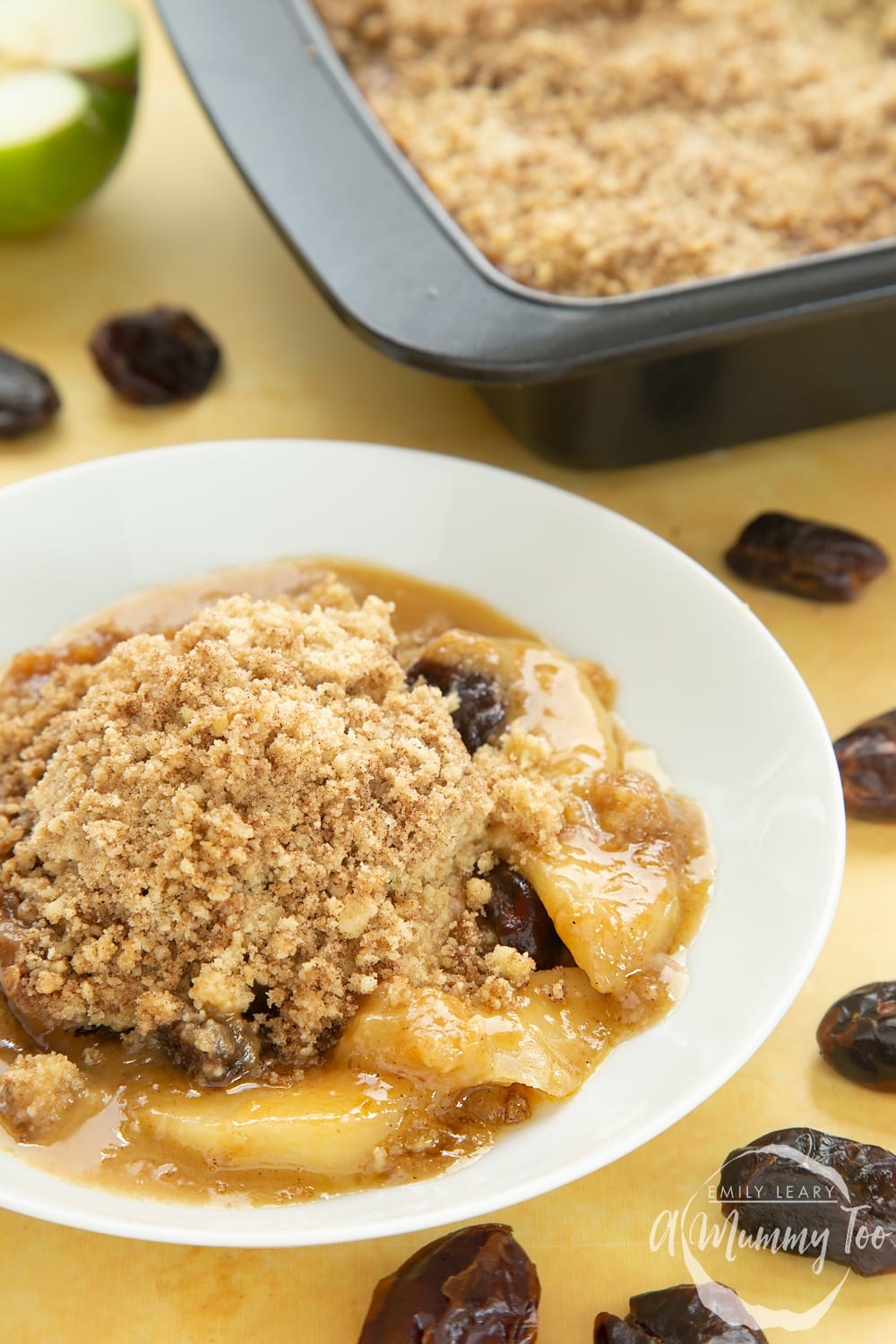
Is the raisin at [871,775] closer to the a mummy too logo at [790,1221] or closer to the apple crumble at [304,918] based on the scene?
the apple crumble at [304,918]

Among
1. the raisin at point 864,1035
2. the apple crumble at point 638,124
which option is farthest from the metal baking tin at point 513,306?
the raisin at point 864,1035

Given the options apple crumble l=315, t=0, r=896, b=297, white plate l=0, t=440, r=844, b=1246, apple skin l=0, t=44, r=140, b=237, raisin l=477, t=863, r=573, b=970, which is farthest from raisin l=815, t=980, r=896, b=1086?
apple skin l=0, t=44, r=140, b=237

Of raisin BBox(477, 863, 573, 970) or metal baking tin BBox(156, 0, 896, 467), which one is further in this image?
metal baking tin BBox(156, 0, 896, 467)

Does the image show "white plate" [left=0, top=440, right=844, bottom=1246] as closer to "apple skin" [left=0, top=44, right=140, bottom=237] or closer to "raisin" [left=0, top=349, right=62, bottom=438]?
"raisin" [left=0, top=349, right=62, bottom=438]

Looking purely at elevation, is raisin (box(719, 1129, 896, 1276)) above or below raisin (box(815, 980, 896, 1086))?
below

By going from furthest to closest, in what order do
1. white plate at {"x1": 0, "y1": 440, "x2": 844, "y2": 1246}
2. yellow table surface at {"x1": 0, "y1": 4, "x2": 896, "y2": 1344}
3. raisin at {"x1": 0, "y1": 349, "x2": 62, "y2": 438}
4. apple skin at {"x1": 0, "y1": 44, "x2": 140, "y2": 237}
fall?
apple skin at {"x1": 0, "y1": 44, "x2": 140, "y2": 237} < raisin at {"x1": 0, "y1": 349, "x2": 62, "y2": 438} < yellow table surface at {"x1": 0, "y1": 4, "x2": 896, "y2": 1344} < white plate at {"x1": 0, "y1": 440, "x2": 844, "y2": 1246}

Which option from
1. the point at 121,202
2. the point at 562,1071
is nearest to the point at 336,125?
the point at 121,202
